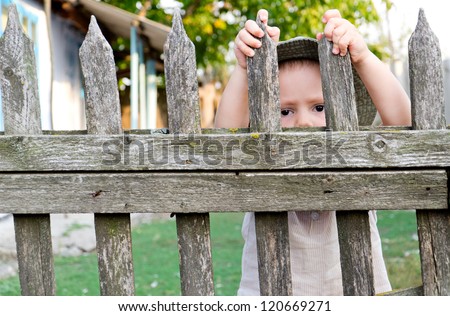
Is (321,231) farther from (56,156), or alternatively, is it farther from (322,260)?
(56,156)

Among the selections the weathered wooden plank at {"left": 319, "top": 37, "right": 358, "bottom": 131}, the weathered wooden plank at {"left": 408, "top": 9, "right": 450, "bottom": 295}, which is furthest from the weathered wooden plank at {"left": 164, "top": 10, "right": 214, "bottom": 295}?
the weathered wooden plank at {"left": 408, "top": 9, "right": 450, "bottom": 295}

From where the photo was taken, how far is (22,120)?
1.88 meters

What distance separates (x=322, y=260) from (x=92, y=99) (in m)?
1.29

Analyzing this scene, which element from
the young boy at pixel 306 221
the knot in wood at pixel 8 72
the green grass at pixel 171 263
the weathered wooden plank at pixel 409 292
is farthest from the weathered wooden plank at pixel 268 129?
the green grass at pixel 171 263

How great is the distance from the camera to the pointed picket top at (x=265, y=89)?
1.80m

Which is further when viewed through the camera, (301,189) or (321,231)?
(321,231)

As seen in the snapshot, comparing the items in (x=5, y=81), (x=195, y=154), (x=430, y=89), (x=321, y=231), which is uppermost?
(x=5, y=81)

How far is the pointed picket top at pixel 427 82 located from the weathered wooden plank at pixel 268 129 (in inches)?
16.8

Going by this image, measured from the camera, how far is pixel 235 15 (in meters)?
14.5

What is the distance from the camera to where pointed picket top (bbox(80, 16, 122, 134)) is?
6.05 feet

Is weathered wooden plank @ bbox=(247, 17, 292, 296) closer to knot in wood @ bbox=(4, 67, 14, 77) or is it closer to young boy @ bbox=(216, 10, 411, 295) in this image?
young boy @ bbox=(216, 10, 411, 295)

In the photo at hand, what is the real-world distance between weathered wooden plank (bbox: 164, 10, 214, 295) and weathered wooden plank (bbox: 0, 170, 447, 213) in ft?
0.25
